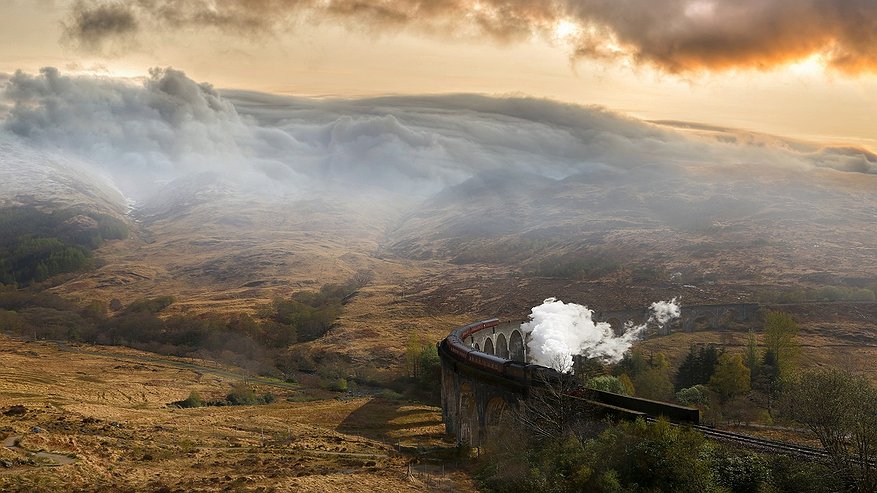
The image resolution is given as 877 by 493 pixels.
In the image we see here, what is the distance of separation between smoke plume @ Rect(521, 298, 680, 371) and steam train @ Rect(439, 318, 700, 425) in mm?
15808

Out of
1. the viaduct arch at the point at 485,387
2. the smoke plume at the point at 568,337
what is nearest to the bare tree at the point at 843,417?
the viaduct arch at the point at 485,387

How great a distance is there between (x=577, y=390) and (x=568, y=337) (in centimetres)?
4579

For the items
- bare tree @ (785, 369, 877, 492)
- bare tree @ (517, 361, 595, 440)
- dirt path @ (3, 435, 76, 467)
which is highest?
bare tree @ (785, 369, 877, 492)

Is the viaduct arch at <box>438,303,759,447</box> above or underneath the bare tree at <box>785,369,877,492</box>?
underneath

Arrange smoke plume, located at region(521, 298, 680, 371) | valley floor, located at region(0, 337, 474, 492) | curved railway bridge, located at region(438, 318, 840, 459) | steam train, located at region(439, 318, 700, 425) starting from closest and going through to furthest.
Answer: curved railway bridge, located at region(438, 318, 840, 459)
steam train, located at region(439, 318, 700, 425)
valley floor, located at region(0, 337, 474, 492)
smoke plume, located at region(521, 298, 680, 371)

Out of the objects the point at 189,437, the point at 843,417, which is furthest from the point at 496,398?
the point at 843,417

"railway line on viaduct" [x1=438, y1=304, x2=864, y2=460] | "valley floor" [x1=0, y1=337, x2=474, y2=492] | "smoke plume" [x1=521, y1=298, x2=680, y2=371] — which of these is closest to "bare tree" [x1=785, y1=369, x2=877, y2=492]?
"railway line on viaduct" [x1=438, y1=304, x2=864, y2=460]

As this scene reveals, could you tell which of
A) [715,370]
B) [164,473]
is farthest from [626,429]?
[715,370]

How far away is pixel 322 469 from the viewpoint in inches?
1790

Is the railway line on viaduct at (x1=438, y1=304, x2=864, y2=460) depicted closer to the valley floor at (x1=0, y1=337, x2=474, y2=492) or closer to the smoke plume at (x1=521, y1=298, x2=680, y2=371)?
the valley floor at (x1=0, y1=337, x2=474, y2=492)

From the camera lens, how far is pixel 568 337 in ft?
286

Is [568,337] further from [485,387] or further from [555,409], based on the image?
[555,409]

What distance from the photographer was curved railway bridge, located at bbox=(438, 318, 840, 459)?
117 feet

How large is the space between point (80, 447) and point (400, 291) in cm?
13995
